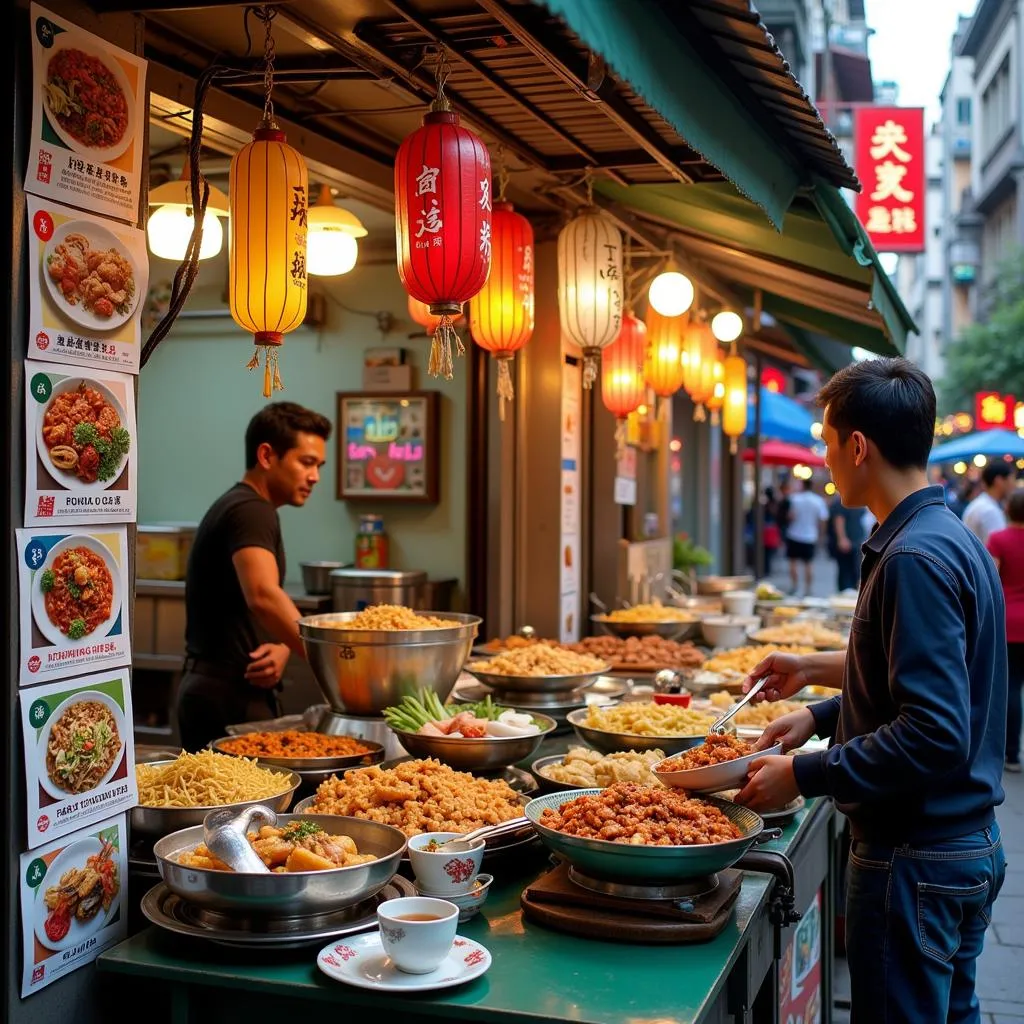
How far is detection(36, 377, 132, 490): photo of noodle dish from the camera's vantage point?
98.6 inches

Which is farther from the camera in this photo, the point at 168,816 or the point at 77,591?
the point at 168,816

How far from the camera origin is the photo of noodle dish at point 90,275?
2.52 m

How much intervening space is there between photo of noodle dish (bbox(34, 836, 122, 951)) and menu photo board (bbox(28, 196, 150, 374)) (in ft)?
3.87

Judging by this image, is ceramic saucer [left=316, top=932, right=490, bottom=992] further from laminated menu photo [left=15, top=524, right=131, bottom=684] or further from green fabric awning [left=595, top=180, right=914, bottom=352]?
green fabric awning [left=595, top=180, right=914, bottom=352]

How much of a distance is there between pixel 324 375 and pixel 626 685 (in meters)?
3.93

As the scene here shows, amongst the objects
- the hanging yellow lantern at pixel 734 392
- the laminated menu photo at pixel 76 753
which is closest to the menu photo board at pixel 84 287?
the laminated menu photo at pixel 76 753

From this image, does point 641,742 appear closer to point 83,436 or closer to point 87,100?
point 83,436

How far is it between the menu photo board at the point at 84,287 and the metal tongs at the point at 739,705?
2.06 m

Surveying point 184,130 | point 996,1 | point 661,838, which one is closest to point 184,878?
point 661,838

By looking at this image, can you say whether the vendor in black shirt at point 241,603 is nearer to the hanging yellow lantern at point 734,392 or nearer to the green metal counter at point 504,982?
the green metal counter at point 504,982

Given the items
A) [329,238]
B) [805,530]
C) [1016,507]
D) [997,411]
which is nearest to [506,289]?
[329,238]

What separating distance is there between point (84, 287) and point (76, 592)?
2.40ft

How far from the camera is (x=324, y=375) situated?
828 centimetres

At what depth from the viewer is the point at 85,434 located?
258 cm
